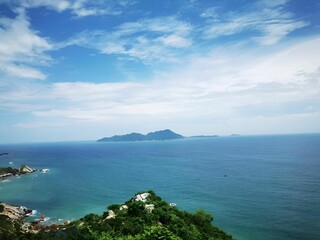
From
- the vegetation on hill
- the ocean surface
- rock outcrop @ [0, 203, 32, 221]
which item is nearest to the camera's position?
the vegetation on hill

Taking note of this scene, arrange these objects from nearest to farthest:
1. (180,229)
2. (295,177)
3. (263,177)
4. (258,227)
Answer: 1. (180,229)
2. (258,227)
3. (295,177)
4. (263,177)

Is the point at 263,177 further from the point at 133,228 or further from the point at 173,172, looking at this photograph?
the point at 133,228

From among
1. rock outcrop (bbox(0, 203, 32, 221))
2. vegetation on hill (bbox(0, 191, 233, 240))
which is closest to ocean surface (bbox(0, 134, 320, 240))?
rock outcrop (bbox(0, 203, 32, 221))

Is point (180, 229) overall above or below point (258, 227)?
above

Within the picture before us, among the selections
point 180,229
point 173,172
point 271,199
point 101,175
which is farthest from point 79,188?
point 180,229

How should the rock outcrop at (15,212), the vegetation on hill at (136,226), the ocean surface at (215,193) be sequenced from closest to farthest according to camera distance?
the vegetation on hill at (136,226), the ocean surface at (215,193), the rock outcrop at (15,212)

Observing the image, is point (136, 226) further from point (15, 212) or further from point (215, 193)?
point (215, 193)

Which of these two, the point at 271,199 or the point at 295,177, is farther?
the point at 295,177

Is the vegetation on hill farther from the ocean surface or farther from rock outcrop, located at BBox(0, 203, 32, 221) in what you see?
rock outcrop, located at BBox(0, 203, 32, 221)

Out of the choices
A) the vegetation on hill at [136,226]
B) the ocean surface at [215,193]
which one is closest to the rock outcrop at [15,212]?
the ocean surface at [215,193]

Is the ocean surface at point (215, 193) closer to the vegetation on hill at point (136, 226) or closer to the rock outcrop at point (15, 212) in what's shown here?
the rock outcrop at point (15, 212)

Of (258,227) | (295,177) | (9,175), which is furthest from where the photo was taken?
(9,175)
